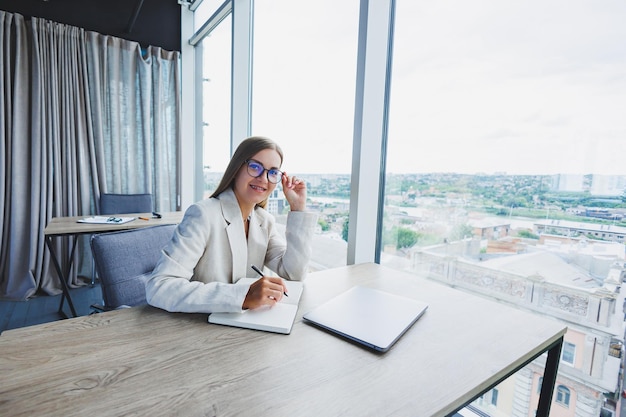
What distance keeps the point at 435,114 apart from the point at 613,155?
686 mm

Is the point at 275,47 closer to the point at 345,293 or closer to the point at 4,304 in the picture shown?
the point at 345,293

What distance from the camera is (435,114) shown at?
149 cm

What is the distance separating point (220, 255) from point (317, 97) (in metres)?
1.44

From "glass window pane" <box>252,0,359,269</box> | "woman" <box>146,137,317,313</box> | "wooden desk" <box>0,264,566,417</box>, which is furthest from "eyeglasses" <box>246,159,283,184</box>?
"glass window pane" <box>252,0,359,269</box>

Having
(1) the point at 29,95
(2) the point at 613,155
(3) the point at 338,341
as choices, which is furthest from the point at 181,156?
(2) the point at 613,155

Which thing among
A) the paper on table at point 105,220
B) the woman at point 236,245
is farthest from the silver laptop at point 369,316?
the paper on table at point 105,220

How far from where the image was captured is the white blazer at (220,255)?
0.89 m

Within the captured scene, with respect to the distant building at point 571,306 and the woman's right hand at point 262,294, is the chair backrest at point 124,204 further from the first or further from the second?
the distant building at point 571,306

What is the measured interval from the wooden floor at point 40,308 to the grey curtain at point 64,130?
14 cm

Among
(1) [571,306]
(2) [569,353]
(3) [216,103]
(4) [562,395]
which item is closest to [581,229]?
(1) [571,306]

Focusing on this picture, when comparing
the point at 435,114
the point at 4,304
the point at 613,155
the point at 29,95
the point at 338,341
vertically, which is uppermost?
the point at 29,95

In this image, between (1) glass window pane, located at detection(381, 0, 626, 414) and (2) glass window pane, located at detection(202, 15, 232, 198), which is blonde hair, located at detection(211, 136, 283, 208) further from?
(2) glass window pane, located at detection(202, 15, 232, 198)

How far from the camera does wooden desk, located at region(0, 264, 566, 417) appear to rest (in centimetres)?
56

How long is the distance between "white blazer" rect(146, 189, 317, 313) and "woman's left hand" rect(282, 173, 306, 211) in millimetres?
45
